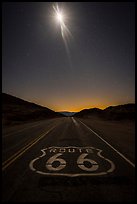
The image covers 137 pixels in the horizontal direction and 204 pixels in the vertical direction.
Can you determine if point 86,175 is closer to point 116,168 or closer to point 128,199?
point 116,168

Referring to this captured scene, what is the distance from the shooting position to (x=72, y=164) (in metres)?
7.54

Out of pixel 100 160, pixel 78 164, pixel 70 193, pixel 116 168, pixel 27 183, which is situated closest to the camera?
pixel 70 193

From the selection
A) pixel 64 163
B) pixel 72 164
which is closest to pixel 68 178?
pixel 72 164

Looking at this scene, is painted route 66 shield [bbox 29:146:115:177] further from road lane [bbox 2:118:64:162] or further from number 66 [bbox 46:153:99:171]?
road lane [bbox 2:118:64:162]

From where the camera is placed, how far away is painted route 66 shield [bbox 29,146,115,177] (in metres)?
6.58

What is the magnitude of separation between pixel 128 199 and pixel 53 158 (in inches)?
175

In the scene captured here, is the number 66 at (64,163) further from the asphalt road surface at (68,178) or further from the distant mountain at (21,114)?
the distant mountain at (21,114)

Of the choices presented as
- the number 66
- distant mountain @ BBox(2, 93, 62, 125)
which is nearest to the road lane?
the number 66

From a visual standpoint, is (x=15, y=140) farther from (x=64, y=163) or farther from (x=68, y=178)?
(x=68, y=178)

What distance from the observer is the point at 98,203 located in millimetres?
4414

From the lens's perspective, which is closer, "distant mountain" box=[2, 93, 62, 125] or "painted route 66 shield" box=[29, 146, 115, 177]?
"painted route 66 shield" box=[29, 146, 115, 177]

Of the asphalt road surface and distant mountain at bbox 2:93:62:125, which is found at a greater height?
distant mountain at bbox 2:93:62:125

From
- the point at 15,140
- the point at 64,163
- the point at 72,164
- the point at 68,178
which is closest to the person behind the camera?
the point at 68,178

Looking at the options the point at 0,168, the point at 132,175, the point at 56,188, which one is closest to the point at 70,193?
the point at 56,188
